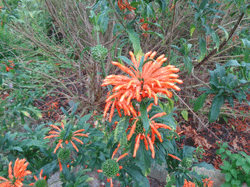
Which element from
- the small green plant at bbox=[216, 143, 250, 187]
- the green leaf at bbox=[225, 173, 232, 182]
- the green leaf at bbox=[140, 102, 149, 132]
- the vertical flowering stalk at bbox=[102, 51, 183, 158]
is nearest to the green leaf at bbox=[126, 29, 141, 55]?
the vertical flowering stalk at bbox=[102, 51, 183, 158]

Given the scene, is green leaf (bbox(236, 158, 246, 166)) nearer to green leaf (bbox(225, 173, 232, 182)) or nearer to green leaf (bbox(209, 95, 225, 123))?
green leaf (bbox(225, 173, 232, 182))

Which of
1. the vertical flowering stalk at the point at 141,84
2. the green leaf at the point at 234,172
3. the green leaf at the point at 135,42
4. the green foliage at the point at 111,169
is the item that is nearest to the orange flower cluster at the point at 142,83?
the vertical flowering stalk at the point at 141,84

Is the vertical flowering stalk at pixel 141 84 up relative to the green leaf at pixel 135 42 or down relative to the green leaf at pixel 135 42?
down

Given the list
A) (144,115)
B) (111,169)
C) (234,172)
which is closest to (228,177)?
(234,172)

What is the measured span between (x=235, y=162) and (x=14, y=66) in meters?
2.76

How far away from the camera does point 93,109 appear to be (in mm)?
2725

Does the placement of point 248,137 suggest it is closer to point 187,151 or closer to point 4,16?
point 187,151

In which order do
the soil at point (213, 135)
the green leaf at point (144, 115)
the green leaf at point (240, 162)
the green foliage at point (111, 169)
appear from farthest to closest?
the soil at point (213, 135)
the green leaf at point (240, 162)
the green foliage at point (111, 169)
the green leaf at point (144, 115)

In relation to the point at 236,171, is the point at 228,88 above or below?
above

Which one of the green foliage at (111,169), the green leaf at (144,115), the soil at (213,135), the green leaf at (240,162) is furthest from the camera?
the soil at (213,135)

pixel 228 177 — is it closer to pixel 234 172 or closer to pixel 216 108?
pixel 234 172

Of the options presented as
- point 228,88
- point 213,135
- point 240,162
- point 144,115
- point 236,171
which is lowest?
point 213,135

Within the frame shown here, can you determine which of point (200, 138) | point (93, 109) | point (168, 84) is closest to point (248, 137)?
point (200, 138)

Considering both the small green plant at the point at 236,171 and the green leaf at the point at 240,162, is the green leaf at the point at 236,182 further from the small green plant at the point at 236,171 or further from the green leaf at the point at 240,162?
the green leaf at the point at 240,162
